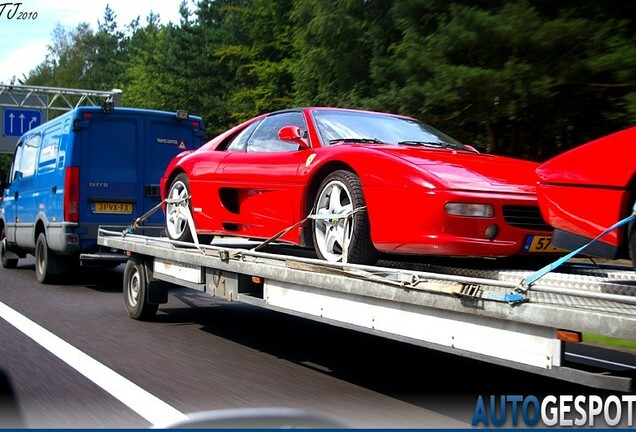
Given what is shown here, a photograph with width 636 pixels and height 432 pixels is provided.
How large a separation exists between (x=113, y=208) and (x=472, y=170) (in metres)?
7.74

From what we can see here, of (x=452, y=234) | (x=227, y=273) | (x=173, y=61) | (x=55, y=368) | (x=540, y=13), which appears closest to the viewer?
(x=452, y=234)

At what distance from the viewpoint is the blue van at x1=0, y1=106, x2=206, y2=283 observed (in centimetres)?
1167

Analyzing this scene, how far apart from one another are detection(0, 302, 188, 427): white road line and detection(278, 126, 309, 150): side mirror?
7.46ft

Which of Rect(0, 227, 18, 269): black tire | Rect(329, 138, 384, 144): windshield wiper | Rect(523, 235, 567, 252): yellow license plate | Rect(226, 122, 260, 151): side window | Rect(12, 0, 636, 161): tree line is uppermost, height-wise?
Rect(12, 0, 636, 161): tree line

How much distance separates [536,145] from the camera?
54.4 feet

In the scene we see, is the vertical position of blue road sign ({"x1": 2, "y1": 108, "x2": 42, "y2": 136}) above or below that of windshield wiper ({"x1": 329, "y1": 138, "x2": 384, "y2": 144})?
above

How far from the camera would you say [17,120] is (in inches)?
1400

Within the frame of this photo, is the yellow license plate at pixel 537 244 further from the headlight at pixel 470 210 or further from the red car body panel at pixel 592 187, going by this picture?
the red car body panel at pixel 592 187

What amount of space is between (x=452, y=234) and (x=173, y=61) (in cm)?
4324

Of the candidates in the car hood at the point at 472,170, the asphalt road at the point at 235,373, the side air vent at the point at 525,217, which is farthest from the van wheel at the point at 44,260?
the side air vent at the point at 525,217

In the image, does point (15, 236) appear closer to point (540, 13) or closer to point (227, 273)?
point (227, 273)

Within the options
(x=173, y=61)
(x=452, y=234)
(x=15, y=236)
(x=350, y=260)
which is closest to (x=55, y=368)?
(x=350, y=260)

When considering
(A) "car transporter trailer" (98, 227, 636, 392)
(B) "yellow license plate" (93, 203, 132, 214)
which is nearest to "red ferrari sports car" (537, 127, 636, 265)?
(A) "car transporter trailer" (98, 227, 636, 392)

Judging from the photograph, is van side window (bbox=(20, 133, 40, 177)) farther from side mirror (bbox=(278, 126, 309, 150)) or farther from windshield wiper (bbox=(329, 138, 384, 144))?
windshield wiper (bbox=(329, 138, 384, 144))
